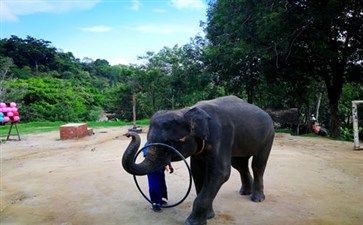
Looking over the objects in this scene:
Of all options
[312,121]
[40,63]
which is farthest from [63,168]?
[40,63]

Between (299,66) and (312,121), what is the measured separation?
4.56 meters

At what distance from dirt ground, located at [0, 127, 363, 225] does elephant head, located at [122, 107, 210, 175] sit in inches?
46.1

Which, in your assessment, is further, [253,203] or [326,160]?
[326,160]

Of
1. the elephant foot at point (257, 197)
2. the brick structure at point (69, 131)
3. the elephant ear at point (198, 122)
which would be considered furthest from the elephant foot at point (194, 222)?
the brick structure at point (69, 131)

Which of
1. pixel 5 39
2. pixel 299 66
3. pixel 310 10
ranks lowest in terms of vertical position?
Answer: pixel 299 66

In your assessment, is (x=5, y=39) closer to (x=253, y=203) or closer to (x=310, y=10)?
(x=310, y=10)

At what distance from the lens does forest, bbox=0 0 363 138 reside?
51.0ft

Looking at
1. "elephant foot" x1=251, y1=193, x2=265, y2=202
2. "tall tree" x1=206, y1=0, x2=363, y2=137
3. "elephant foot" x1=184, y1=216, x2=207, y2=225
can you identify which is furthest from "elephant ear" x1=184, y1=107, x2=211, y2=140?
"tall tree" x1=206, y1=0, x2=363, y2=137

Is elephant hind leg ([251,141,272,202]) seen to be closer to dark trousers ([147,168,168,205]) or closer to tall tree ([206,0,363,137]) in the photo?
dark trousers ([147,168,168,205])

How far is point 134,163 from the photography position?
404 cm

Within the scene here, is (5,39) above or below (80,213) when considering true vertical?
above

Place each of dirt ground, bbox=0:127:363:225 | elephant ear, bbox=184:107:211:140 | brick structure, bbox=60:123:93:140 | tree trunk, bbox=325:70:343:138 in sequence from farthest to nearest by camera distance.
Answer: tree trunk, bbox=325:70:343:138
brick structure, bbox=60:123:93:140
dirt ground, bbox=0:127:363:225
elephant ear, bbox=184:107:211:140

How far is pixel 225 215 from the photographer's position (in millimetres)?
5234

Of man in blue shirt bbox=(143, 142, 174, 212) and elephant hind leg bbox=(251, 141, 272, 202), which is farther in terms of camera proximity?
elephant hind leg bbox=(251, 141, 272, 202)
